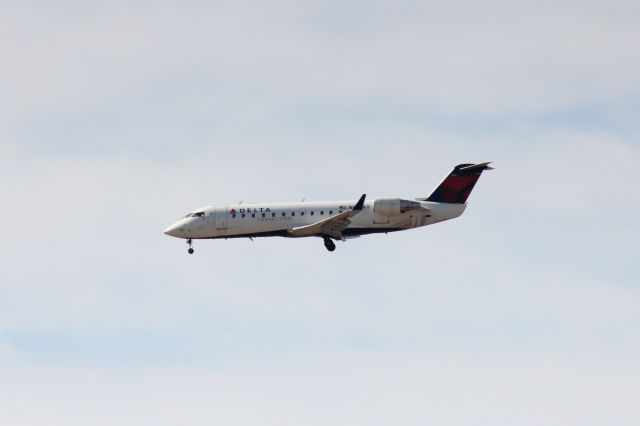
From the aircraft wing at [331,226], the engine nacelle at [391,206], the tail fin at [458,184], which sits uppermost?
the tail fin at [458,184]

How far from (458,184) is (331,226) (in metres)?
9.70

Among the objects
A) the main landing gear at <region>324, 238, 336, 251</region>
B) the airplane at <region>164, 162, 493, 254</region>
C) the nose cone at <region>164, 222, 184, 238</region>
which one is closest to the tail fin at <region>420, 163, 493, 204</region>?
the airplane at <region>164, 162, 493, 254</region>

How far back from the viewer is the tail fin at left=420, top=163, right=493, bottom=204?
8906cm

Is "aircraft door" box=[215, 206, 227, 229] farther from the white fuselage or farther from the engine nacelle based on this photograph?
the engine nacelle

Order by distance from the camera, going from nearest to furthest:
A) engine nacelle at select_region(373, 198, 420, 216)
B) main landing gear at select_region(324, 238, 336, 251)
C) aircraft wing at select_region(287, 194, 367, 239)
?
aircraft wing at select_region(287, 194, 367, 239), engine nacelle at select_region(373, 198, 420, 216), main landing gear at select_region(324, 238, 336, 251)

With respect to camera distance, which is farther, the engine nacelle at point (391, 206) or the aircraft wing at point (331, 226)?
the engine nacelle at point (391, 206)

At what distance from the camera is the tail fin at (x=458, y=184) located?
3506 inches

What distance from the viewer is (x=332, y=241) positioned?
289 ft

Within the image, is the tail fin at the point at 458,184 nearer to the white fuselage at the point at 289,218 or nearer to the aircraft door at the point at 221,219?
the white fuselage at the point at 289,218

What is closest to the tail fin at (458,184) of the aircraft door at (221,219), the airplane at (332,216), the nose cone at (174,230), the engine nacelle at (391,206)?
the airplane at (332,216)

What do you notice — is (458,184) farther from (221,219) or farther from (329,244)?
(221,219)

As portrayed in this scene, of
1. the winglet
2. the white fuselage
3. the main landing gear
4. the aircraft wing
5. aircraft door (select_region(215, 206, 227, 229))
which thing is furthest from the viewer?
aircraft door (select_region(215, 206, 227, 229))

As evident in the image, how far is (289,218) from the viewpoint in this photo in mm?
87625

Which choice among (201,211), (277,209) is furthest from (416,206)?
(201,211)
